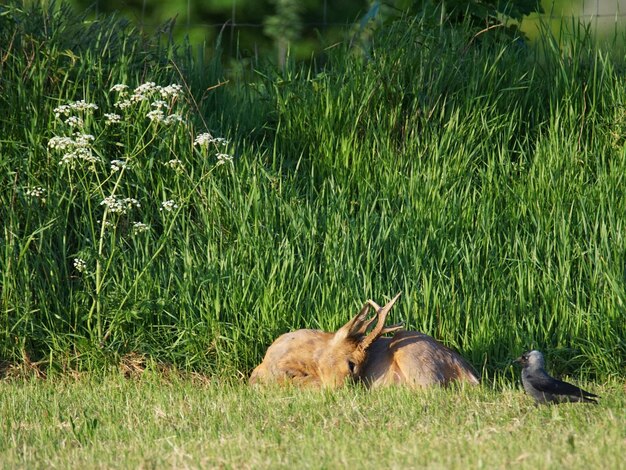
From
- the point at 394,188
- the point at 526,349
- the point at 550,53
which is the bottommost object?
the point at 526,349

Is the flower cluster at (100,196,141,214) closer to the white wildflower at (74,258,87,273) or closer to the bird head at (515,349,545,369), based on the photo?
the white wildflower at (74,258,87,273)

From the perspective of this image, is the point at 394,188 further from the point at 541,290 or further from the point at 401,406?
the point at 401,406

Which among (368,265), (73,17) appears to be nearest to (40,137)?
(73,17)

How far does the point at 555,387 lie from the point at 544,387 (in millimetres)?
71

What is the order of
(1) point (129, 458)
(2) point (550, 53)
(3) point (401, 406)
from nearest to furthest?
(1) point (129, 458) → (3) point (401, 406) → (2) point (550, 53)

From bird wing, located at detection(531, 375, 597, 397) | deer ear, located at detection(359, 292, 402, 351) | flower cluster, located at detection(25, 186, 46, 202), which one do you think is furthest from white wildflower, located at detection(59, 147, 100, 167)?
bird wing, located at detection(531, 375, 597, 397)

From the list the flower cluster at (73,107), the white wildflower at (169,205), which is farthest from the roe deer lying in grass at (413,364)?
the flower cluster at (73,107)

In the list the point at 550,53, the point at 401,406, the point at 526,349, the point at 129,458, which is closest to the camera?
the point at 129,458

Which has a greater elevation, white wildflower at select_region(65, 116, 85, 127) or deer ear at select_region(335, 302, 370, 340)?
white wildflower at select_region(65, 116, 85, 127)

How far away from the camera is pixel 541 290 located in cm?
634

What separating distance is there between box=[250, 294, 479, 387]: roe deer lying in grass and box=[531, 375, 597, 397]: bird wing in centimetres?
72

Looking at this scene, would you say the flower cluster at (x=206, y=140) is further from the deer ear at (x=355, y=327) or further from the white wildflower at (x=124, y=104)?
the deer ear at (x=355, y=327)

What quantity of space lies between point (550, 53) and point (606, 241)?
2.10m

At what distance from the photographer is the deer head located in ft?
18.4
